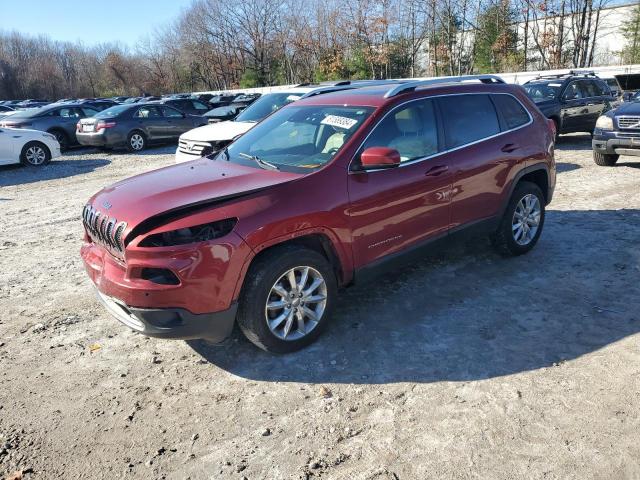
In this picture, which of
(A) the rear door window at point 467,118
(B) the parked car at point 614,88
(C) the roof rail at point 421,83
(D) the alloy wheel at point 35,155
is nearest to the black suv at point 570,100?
(B) the parked car at point 614,88

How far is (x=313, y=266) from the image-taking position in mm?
3709

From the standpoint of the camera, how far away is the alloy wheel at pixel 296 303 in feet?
11.9

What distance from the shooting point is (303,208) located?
3580 mm

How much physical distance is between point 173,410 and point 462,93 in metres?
3.78

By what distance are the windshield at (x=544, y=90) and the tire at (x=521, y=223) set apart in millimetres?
8448

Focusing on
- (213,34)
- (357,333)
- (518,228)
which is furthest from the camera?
(213,34)

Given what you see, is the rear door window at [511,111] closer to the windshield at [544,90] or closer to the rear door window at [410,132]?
the rear door window at [410,132]

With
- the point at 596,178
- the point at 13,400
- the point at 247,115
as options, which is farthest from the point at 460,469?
the point at 247,115

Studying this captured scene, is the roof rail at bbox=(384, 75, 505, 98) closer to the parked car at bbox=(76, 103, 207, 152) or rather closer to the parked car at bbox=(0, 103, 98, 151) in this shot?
the parked car at bbox=(76, 103, 207, 152)

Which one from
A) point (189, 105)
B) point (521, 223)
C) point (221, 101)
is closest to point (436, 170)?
point (521, 223)

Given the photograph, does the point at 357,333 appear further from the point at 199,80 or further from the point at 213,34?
the point at 199,80

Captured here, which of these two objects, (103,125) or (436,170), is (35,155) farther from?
(436,170)

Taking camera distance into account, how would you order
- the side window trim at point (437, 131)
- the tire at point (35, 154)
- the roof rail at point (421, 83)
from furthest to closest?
the tire at point (35, 154) → the roof rail at point (421, 83) → the side window trim at point (437, 131)

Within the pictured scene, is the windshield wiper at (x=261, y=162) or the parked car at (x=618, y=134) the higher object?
the windshield wiper at (x=261, y=162)
